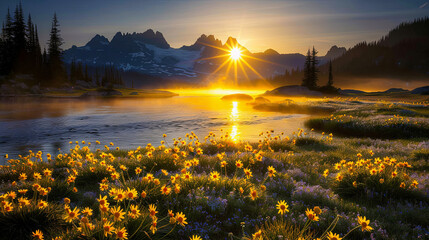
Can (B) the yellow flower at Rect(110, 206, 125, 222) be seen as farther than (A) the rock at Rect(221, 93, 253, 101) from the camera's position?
No

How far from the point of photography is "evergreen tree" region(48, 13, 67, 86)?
97.8m

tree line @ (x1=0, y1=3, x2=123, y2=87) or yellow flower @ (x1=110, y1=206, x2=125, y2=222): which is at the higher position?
tree line @ (x1=0, y1=3, x2=123, y2=87)

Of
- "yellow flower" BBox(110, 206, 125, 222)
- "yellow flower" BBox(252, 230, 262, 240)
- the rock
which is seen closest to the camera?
"yellow flower" BBox(252, 230, 262, 240)

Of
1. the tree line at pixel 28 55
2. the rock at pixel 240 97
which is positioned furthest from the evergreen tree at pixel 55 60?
the rock at pixel 240 97

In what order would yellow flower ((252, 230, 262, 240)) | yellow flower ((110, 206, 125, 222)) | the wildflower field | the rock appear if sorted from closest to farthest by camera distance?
yellow flower ((252, 230, 262, 240)) < yellow flower ((110, 206, 125, 222)) < the wildflower field < the rock

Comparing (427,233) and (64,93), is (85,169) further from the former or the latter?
(64,93)

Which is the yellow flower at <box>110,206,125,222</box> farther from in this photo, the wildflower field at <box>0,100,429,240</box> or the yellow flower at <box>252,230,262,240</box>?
the yellow flower at <box>252,230,262,240</box>

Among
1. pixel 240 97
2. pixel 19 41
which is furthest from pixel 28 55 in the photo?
pixel 240 97

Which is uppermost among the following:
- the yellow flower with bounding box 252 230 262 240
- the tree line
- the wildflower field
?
the tree line

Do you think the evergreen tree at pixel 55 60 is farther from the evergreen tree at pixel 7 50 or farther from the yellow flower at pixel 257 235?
the yellow flower at pixel 257 235

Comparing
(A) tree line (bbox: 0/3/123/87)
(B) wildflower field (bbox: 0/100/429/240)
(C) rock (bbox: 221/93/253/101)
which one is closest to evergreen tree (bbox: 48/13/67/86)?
(A) tree line (bbox: 0/3/123/87)

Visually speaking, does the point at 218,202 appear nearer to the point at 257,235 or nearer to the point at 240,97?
the point at 257,235

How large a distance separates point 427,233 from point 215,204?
3.72 metres

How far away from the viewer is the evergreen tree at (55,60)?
3851 inches
